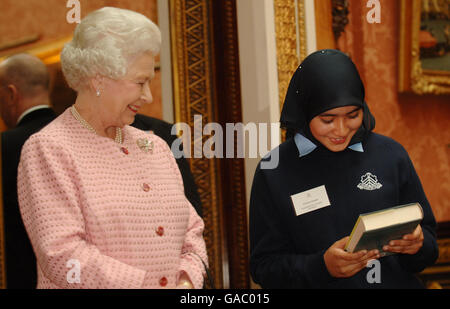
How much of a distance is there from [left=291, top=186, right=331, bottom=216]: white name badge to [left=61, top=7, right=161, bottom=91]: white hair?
716 mm

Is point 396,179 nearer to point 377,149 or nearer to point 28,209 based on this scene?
point 377,149

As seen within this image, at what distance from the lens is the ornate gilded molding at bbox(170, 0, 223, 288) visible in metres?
2.79

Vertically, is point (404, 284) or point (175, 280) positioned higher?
point (175, 280)

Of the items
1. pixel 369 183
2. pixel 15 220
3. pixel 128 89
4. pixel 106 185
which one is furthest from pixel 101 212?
pixel 369 183

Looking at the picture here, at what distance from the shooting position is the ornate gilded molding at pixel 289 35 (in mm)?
2482

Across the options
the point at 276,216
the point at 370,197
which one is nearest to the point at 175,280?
the point at 276,216

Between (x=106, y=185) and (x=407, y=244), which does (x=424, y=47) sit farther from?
(x=106, y=185)

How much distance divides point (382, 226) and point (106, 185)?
814mm

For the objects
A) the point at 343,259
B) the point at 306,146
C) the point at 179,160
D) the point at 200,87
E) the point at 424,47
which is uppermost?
the point at 424,47

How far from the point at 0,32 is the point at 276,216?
143cm

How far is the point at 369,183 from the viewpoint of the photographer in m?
1.74

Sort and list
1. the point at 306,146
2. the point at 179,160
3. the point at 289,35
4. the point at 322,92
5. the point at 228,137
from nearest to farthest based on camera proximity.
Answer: the point at 322,92
the point at 306,146
the point at 179,160
the point at 289,35
the point at 228,137

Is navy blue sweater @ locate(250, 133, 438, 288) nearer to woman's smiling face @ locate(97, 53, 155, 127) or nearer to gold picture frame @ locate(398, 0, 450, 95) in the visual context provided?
woman's smiling face @ locate(97, 53, 155, 127)

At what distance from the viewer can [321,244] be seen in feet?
5.62
